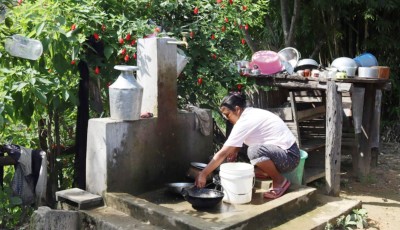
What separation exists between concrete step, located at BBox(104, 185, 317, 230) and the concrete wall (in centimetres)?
17

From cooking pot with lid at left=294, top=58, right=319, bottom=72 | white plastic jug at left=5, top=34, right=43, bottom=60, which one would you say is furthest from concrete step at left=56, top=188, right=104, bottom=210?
cooking pot with lid at left=294, top=58, right=319, bottom=72

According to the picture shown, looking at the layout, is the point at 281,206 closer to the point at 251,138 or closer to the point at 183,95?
the point at 251,138

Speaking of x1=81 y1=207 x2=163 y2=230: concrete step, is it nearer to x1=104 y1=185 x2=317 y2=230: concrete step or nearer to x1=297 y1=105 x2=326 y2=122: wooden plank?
x1=104 y1=185 x2=317 y2=230: concrete step

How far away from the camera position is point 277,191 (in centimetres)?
489

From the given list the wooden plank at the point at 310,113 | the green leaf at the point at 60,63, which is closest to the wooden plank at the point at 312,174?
the wooden plank at the point at 310,113

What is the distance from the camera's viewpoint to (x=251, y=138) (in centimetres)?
498

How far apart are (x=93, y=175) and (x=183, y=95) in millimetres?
1757

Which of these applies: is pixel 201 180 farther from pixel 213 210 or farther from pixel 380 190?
pixel 380 190

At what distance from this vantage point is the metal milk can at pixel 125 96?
468 centimetres

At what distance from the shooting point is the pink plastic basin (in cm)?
665

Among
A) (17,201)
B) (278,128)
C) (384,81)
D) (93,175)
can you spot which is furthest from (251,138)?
(384,81)

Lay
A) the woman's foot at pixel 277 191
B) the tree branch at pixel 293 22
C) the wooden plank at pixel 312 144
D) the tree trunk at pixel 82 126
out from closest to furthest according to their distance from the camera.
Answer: the woman's foot at pixel 277 191
the tree trunk at pixel 82 126
the wooden plank at pixel 312 144
the tree branch at pixel 293 22

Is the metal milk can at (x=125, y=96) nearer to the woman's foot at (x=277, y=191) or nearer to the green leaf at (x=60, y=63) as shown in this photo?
the green leaf at (x=60, y=63)

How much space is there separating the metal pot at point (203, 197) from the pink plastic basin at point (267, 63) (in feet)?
8.43
